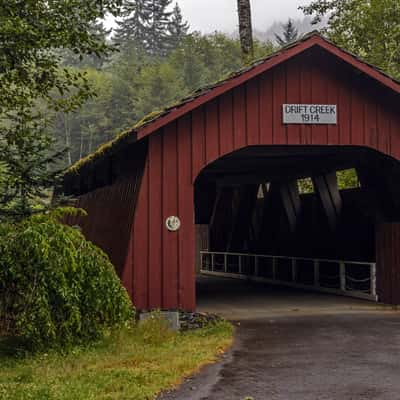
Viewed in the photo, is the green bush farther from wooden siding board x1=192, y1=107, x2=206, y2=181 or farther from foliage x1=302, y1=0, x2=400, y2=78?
foliage x1=302, y1=0, x2=400, y2=78

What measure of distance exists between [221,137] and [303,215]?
9.74 m

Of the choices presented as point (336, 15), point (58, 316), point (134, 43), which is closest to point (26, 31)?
point (58, 316)

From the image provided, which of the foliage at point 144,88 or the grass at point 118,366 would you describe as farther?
the foliage at point 144,88

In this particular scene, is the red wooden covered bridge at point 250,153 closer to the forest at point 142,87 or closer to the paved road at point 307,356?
the paved road at point 307,356

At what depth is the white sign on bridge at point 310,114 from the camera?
615 inches

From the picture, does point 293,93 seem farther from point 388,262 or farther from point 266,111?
point 388,262

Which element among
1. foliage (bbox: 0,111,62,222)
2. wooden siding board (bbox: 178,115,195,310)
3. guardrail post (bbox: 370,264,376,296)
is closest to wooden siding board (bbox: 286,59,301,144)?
wooden siding board (bbox: 178,115,195,310)

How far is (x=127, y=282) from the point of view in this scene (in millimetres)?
14508

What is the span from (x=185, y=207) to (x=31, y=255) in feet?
15.6

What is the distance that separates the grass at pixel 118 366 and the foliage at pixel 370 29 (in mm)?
20090

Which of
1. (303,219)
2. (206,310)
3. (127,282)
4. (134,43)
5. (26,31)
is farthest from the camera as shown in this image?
(134,43)

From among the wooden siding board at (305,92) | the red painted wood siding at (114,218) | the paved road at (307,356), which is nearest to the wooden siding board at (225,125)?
the wooden siding board at (305,92)

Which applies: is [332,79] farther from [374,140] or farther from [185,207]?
[185,207]

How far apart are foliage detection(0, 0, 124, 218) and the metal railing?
30.1 feet
